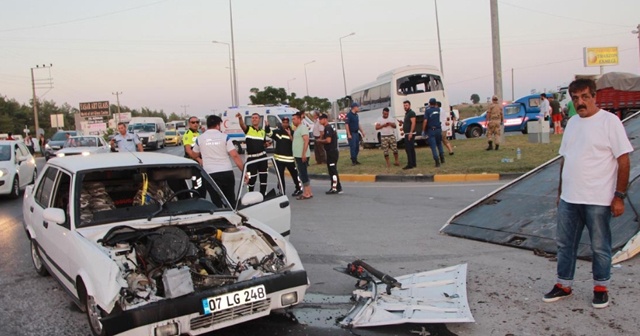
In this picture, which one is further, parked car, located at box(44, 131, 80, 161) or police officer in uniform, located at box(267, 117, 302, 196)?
parked car, located at box(44, 131, 80, 161)

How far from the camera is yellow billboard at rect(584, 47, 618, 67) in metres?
74.4

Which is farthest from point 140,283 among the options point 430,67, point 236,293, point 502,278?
point 430,67

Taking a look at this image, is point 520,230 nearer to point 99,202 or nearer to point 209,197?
point 209,197

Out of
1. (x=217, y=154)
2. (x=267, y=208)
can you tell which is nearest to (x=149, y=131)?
(x=217, y=154)

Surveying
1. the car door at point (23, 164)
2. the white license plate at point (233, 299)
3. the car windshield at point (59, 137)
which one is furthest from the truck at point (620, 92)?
the car windshield at point (59, 137)

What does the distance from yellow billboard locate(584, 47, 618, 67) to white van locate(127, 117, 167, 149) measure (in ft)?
189

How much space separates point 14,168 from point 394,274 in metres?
11.6

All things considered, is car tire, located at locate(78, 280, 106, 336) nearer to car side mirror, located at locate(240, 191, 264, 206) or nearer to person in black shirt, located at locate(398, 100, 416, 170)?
→ car side mirror, located at locate(240, 191, 264, 206)

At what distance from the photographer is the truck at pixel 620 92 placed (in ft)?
81.5

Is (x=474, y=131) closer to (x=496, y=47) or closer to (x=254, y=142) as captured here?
(x=496, y=47)

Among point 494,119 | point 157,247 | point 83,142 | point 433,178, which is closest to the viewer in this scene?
point 157,247

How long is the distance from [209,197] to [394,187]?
7.46 meters

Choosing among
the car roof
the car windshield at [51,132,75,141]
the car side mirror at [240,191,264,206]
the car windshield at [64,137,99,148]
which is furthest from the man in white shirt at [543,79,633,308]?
the car windshield at [51,132,75,141]

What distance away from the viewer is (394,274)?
5852mm
